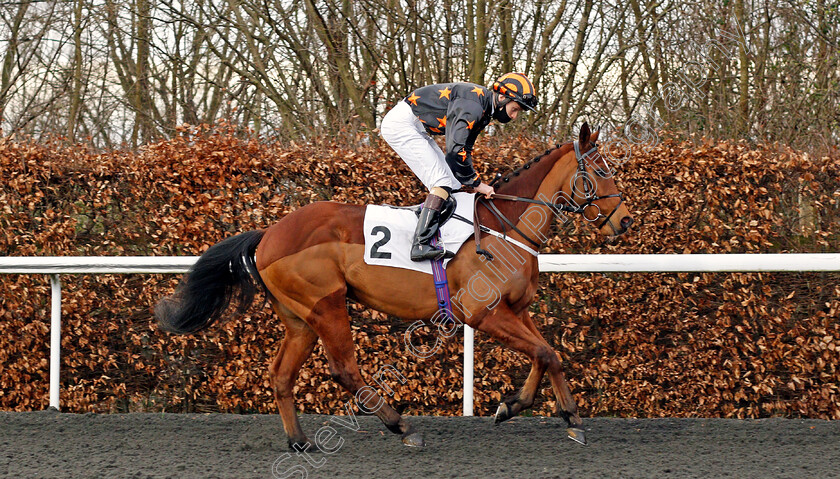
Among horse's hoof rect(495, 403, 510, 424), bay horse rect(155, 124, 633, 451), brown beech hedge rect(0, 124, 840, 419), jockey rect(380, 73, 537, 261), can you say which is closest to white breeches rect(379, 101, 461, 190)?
jockey rect(380, 73, 537, 261)

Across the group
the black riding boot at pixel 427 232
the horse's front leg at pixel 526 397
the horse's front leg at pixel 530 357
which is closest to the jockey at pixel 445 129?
the black riding boot at pixel 427 232

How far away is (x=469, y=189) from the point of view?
380 cm

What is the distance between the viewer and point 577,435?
12.0ft

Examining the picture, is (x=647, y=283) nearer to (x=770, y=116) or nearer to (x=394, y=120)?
(x=394, y=120)

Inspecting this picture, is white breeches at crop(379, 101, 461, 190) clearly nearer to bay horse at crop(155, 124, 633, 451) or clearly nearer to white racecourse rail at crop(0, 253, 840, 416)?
bay horse at crop(155, 124, 633, 451)

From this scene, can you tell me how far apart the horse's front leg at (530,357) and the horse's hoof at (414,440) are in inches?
17.4

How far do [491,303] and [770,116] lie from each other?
183 inches

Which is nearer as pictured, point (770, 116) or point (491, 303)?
point (491, 303)

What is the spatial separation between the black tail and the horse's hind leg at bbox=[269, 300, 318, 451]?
19 centimetres

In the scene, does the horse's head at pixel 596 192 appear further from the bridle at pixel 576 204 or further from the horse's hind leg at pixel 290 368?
the horse's hind leg at pixel 290 368

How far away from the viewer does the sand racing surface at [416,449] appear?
3.18 m

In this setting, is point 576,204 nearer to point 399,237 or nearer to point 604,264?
point 604,264

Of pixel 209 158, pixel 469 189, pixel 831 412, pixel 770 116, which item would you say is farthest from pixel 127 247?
pixel 770 116

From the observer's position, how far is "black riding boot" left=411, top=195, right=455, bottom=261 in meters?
3.57
